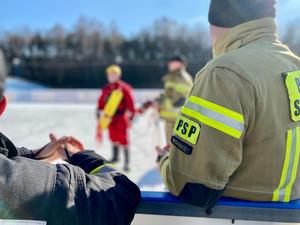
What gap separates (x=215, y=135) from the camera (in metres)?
1.28

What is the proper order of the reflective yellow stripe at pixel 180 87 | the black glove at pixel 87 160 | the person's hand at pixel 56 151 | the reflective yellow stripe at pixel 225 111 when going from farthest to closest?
the reflective yellow stripe at pixel 180 87 → the person's hand at pixel 56 151 → the black glove at pixel 87 160 → the reflective yellow stripe at pixel 225 111

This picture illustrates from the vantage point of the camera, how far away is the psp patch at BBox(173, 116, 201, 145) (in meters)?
1.30

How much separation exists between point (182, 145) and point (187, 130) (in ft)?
0.19

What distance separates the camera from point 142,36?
46219mm

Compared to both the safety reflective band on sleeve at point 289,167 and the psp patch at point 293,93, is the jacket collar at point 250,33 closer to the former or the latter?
the psp patch at point 293,93

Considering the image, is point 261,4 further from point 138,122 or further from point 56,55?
point 56,55

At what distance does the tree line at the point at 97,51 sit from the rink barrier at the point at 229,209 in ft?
110

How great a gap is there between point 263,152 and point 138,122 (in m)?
9.29

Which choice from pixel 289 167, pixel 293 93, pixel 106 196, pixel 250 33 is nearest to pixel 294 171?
pixel 289 167

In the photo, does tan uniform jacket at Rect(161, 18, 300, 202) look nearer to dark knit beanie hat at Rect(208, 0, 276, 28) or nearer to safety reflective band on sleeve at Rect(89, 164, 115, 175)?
dark knit beanie hat at Rect(208, 0, 276, 28)

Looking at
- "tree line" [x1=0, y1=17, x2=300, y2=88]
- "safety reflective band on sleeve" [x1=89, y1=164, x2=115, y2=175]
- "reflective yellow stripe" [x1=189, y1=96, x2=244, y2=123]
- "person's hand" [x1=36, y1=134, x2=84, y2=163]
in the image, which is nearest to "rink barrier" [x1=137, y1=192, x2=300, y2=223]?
"safety reflective band on sleeve" [x1=89, y1=164, x2=115, y2=175]

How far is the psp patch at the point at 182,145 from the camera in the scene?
131 centimetres

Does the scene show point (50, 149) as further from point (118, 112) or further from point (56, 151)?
point (118, 112)

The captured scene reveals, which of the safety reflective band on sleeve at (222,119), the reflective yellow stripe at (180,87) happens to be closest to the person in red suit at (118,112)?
the reflective yellow stripe at (180,87)
